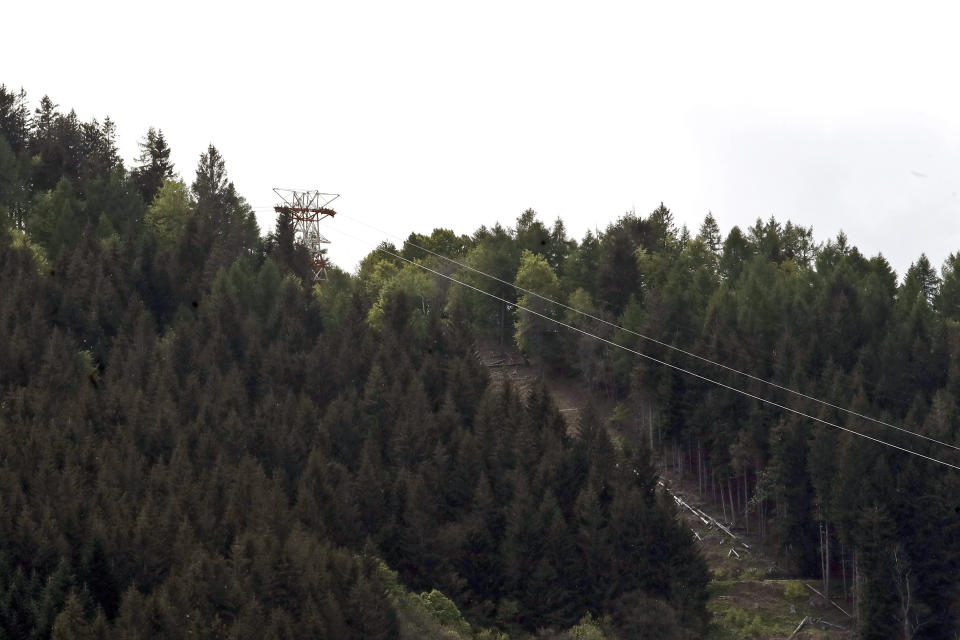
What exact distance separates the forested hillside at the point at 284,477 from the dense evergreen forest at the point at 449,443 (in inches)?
6.5

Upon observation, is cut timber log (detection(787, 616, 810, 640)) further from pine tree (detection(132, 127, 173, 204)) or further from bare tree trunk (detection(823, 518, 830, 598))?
pine tree (detection(132, 127, 173, 204))

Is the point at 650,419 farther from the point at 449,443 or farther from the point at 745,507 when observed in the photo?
the point at 449,443

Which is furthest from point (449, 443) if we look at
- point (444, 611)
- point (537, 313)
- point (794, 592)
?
point (537, 313)

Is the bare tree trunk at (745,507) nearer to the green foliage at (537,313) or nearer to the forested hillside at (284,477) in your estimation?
the forested hillside at (284,477)

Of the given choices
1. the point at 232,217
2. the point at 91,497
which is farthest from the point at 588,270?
the point at 91,497

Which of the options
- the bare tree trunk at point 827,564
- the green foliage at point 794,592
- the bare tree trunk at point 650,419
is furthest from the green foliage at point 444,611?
the bare tree trunk at point 650,419

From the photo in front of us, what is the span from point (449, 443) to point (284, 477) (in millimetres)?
10139

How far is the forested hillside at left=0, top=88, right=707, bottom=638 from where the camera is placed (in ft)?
181

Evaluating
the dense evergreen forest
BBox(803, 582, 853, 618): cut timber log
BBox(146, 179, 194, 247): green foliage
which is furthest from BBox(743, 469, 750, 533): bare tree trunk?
BBox(146, 179, 194, 247): green foliage

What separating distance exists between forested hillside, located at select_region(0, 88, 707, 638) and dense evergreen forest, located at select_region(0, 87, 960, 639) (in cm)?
17

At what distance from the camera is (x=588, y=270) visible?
11244cm

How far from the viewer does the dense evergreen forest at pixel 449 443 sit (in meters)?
56.9

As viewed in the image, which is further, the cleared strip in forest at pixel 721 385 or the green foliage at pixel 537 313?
the green foliage at pixel 537 313

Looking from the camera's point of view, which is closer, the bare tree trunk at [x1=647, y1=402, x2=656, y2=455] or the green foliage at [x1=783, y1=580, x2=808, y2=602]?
the green foliage at [x1=783, y1=580, x2=808, y2=602]
